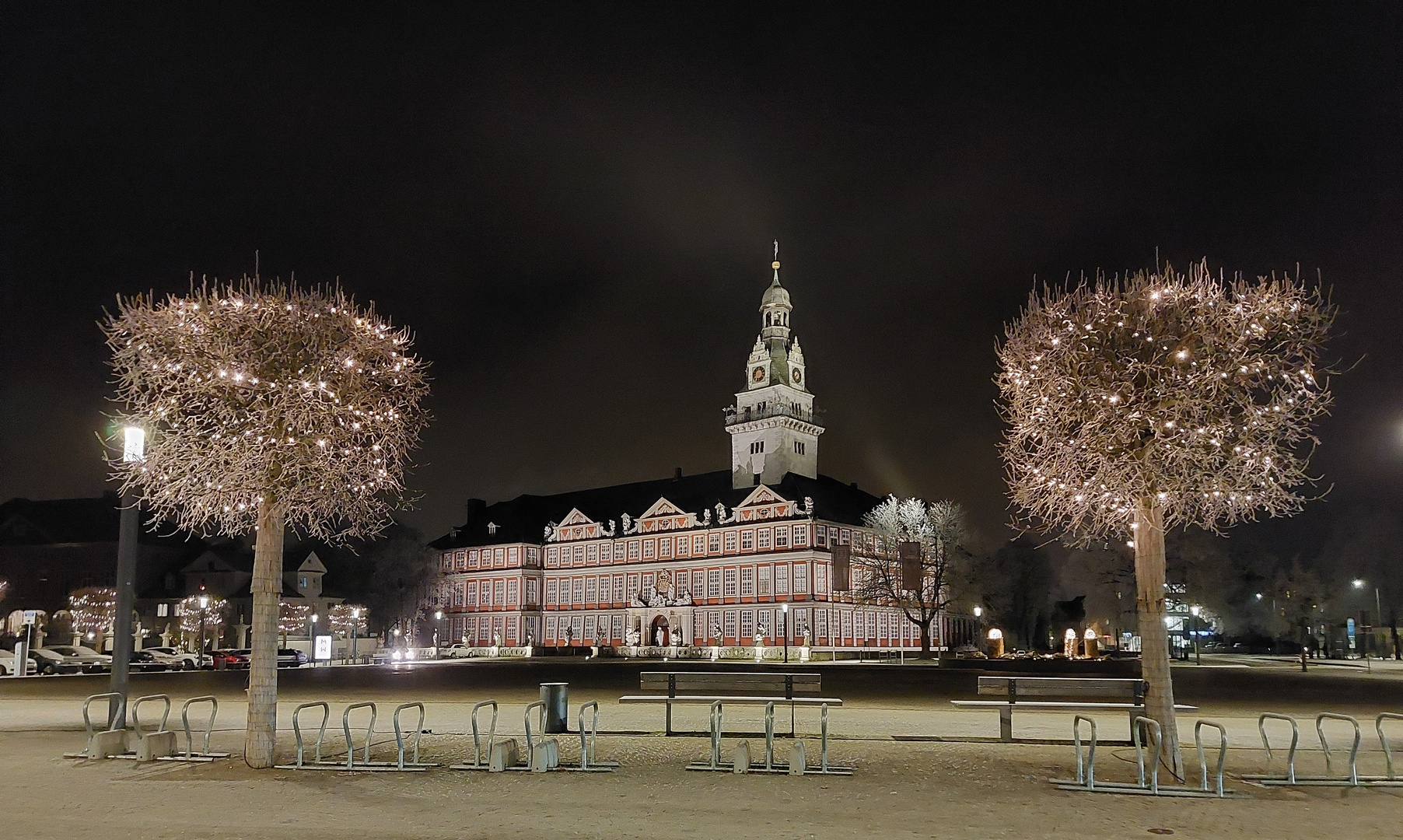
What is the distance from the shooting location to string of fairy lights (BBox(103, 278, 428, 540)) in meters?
13.1

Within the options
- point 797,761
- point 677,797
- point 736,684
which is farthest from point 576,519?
point 677,797

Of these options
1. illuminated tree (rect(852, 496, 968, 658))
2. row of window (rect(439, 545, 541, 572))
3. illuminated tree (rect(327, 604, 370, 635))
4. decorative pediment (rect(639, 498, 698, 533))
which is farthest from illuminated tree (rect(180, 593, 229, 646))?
illuminated tree (rect(852, 496, 968, 658))

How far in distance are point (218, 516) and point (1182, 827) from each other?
11706 mm

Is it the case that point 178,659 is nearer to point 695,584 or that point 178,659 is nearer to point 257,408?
point 695,584

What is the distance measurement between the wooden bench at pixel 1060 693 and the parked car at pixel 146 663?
154 feet

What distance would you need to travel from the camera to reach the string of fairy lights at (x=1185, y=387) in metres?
12.8

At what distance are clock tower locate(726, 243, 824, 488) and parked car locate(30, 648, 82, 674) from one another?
170ft

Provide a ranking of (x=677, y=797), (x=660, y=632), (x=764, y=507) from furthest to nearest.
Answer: (x=660, y=632) < (x=764, y=507) < (x=677, y=797)

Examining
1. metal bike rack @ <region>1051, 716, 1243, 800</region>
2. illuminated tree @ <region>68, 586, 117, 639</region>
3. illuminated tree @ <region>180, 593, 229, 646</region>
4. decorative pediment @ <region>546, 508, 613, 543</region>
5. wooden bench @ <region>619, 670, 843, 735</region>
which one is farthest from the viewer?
decorative pediment @ <region>546, 508, 613, 543</region>

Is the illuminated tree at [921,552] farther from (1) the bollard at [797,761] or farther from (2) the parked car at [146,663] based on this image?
(1) the bollard at [797,761]

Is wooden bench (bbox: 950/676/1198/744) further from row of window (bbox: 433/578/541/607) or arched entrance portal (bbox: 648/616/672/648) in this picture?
row of window (bbox: 433/578/541/607)

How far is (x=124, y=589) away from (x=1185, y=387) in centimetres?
1461

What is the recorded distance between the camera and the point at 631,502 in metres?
96.6

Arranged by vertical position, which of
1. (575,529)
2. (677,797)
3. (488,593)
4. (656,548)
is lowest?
(677,797)
